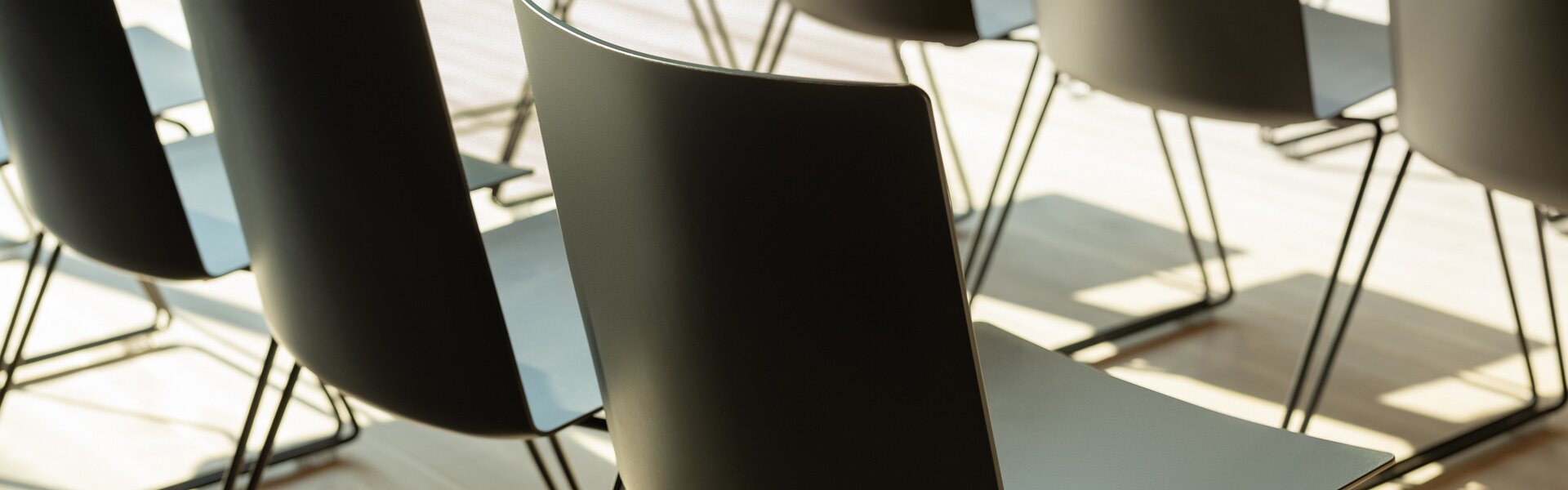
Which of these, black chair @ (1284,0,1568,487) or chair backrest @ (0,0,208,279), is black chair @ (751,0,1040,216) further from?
chair backrest @ (0,0,208,279)

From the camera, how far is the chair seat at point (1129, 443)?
4.01 feet

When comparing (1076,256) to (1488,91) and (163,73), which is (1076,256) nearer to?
(1488,91)

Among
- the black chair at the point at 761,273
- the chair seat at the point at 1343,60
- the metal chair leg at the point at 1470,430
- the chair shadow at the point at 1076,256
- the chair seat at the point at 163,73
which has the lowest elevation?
the chair shadow at the point at 1076,256

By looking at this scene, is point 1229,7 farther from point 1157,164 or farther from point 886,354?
point 1157,164

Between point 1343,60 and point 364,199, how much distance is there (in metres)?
1.59

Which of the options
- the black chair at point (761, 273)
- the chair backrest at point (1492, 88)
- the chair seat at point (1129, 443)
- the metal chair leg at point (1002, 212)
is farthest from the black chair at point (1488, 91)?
the black chair at point (761, 273)

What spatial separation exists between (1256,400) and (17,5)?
176 centimetres

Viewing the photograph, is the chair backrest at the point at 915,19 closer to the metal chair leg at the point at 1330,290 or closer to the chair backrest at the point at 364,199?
the metal chair leg at the point at 1330,290

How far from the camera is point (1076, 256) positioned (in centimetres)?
290

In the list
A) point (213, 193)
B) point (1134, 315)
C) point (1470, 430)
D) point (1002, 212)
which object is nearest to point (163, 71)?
point (213, 193)

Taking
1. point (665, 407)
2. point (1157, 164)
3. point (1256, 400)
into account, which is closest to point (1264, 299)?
point (1256, 400)

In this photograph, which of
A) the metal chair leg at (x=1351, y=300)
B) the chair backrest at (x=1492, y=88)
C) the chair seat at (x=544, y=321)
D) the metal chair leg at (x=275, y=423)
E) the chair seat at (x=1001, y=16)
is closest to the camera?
the chair seat at (x=544, y=321)

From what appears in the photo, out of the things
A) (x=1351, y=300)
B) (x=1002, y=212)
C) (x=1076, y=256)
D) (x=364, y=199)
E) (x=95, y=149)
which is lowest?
(x=1076, y=256)

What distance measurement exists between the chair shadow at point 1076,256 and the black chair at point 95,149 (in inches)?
56.1
